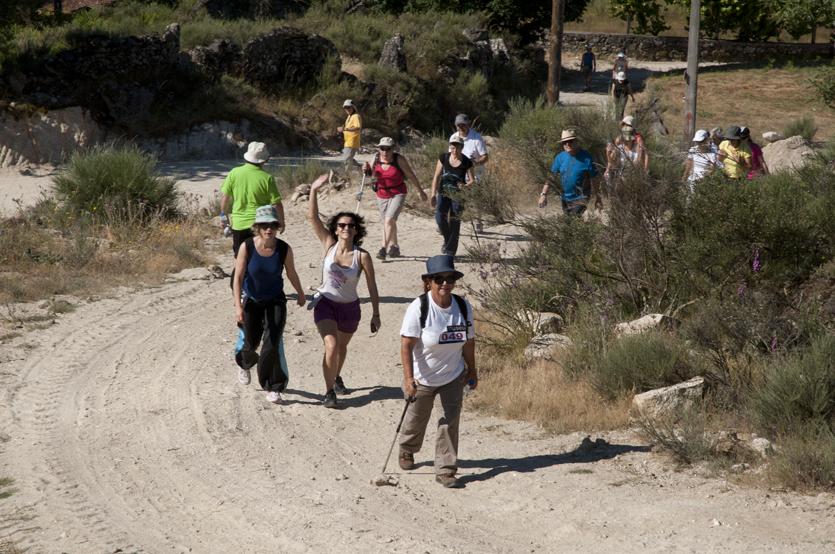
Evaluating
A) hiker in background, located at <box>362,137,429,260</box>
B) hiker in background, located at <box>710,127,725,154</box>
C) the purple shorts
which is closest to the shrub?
hiker in background, located at <box>710,127,725,154</box>

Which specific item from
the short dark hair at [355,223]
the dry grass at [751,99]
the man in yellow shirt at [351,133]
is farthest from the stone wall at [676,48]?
the short dark hair at [355,223]

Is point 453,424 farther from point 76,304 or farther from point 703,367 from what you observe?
point 76,304

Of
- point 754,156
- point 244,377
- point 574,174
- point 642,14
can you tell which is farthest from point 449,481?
point 642,14

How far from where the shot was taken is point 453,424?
4641 mm

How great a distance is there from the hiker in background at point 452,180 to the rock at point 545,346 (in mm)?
2762

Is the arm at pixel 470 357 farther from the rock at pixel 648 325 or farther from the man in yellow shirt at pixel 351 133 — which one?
the man in yellow shirt at pixel 351 133

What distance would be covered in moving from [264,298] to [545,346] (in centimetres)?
269

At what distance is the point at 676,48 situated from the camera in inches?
1483

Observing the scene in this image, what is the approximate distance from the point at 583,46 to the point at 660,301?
3507 centimetres

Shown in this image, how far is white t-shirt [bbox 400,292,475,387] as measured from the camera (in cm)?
442

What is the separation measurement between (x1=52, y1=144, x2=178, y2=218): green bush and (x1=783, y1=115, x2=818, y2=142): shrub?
16404 millimetres

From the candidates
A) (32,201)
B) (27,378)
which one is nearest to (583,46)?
(32,201)

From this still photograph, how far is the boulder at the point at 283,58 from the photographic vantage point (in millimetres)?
21906

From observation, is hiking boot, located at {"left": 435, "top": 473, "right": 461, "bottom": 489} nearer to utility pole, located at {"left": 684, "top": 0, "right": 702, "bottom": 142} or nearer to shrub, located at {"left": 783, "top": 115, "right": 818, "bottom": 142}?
utility pole, located at {"left": 684, "top": 0, "right": 702, "bottom": 142}
